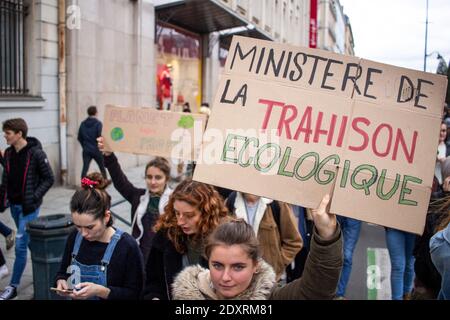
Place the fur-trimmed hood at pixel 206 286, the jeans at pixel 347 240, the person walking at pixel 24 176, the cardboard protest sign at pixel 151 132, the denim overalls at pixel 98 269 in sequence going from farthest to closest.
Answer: the jeans at pixel 347 240, the person walking at pixel 24 176, the cardboard protest sign at pixel 151 132, the denim overalls at pixel 98 269, the fur-trimmed hood at pixel 206 286

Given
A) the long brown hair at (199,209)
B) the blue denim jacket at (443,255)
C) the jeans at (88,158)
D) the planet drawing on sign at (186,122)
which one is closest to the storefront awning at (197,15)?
the jeans at (88,158)

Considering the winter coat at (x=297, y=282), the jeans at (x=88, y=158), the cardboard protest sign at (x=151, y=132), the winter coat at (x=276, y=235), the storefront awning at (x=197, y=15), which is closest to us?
the winter coat at (x=297, y=282)

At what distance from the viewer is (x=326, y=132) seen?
2.22m

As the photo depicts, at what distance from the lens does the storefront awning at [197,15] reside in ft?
43.7

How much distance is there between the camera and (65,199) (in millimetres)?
8508

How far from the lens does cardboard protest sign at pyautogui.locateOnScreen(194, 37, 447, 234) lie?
83.2 inches

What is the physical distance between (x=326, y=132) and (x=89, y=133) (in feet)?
24.3

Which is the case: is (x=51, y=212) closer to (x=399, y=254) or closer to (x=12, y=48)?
(x=12, y=48)

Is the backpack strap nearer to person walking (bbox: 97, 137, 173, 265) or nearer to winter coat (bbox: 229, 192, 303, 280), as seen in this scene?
winter coat (bbox: 229, 192, 303, 280)

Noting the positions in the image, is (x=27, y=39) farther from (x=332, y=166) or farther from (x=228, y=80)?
(x=332, y=166)

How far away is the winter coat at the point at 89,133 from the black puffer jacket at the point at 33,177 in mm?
4177

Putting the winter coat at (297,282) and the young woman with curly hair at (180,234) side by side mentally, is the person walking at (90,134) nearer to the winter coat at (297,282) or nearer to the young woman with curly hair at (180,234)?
the young woman with curly hair at (180,234)

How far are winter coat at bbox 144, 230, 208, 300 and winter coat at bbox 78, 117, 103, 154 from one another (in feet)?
21.4

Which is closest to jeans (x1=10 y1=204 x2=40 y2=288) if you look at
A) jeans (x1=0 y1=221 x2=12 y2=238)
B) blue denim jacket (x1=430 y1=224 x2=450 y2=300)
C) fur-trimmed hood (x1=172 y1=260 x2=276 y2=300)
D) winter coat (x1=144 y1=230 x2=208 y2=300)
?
jeans (x1=0 y1=221 x2=12 y2=238)
